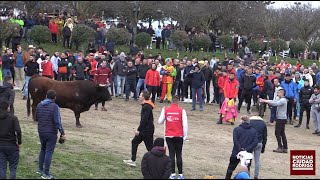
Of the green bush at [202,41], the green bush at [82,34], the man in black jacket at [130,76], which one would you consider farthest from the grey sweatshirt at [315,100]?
the green bush at [202,41]

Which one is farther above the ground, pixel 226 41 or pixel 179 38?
pixel 179 38

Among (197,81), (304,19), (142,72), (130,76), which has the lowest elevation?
(197,81)

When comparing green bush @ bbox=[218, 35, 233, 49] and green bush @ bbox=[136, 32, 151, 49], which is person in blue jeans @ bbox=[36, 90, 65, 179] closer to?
green bush @ bbox=[136, 32, 151, 49]

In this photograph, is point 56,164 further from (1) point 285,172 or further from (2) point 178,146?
(1) point 285,172

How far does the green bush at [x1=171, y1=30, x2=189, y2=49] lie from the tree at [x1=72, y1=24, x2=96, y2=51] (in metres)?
6.08

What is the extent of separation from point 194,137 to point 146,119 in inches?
237

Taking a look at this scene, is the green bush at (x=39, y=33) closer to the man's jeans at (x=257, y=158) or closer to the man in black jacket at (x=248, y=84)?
the man in black jacket at (x=248, y=84)

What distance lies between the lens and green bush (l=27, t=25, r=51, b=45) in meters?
31.8

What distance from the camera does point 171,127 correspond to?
14.1m

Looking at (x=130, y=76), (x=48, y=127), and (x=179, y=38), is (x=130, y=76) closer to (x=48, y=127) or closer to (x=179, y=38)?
(x=179, y=38)

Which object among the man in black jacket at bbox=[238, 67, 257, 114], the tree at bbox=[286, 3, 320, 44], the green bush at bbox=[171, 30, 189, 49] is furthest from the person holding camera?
the tree at bbox=[286, 3, 320, 44]

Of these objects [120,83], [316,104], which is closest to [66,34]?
[120,83]

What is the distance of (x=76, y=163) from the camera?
14406 mm

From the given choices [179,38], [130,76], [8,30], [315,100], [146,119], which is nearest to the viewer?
[146,119]
